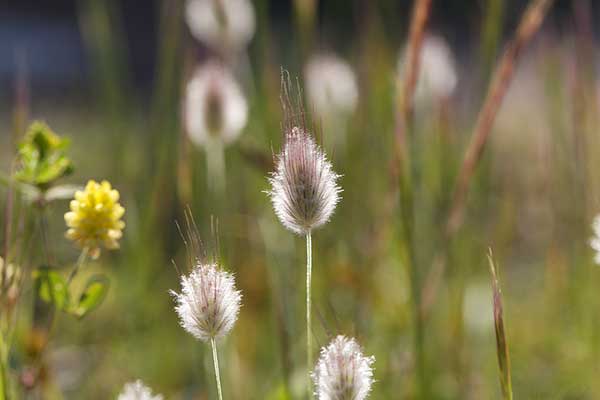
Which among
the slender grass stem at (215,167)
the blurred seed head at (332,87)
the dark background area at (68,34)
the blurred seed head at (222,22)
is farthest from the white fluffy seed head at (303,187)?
the dark background area at (68,34)

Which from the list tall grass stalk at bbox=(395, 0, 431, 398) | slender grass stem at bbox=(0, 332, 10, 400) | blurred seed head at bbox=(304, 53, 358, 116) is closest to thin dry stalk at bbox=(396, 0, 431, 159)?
tall grass stalk at bbox=(395, 0, 431, 398)

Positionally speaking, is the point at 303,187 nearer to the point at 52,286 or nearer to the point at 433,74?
the point at 52,286

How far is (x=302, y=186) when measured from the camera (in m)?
0.52

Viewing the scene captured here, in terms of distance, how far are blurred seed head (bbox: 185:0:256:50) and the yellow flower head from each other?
1.89 feet

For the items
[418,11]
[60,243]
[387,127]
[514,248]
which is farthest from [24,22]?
[418,11]

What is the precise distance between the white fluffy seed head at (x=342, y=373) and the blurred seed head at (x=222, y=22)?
2.41 feet

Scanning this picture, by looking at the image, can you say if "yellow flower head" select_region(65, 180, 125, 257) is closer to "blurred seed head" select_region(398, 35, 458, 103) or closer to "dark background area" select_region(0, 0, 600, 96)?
"blurred seed head" select_region(398, 35, 458, 103)

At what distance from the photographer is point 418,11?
818mm

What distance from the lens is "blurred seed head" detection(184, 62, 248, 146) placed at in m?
0.99

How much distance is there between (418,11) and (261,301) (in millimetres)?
826

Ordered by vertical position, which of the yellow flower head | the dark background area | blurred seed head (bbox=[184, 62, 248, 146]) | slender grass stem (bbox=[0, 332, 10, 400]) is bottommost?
slender grass stem (bbox=[0, 332, 10, 400])

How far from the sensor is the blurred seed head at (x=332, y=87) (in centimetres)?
133

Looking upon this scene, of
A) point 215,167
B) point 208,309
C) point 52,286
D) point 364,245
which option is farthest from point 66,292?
point 364,245

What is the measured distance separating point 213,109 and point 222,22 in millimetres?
204
